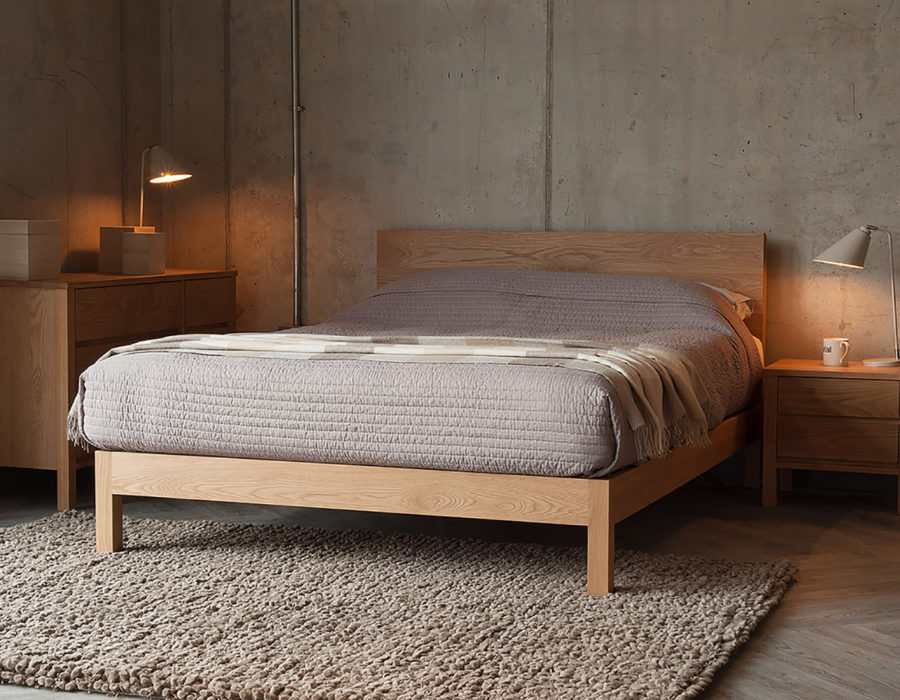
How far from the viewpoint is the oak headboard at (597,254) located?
4609mm

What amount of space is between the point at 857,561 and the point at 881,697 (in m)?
1.13

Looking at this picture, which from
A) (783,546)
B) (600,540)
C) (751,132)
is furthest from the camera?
(751,132)

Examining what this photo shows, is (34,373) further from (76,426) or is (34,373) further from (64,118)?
(64,118)

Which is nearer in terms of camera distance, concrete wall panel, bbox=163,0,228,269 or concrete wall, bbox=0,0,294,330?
concrete wall, bbox=0,0,294,330

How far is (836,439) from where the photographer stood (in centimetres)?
413

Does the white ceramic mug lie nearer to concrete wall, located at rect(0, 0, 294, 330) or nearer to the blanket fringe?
concrete wall, located at rect(0, 0, 294, 330)

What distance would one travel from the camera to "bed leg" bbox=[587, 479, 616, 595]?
9.61 feet

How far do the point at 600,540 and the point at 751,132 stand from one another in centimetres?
229

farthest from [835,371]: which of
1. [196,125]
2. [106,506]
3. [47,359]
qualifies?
[196,125]

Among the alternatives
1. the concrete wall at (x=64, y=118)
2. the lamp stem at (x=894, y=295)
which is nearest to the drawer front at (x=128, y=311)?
the concrete wall at (x=64, y=118)

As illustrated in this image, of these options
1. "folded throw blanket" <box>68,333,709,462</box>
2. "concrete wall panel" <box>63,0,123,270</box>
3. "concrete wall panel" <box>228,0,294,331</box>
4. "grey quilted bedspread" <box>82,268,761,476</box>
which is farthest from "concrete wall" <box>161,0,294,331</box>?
"grey quilted bedspread" <box>82,268,761,476</box>

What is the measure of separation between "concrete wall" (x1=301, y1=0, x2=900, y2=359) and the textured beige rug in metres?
1.79

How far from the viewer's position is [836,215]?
4.55 metres

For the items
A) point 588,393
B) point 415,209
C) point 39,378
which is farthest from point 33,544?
point 415,209
